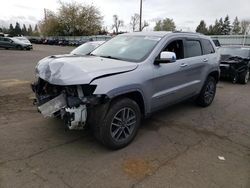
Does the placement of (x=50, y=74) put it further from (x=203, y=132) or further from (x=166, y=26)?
(x=166, y=26)

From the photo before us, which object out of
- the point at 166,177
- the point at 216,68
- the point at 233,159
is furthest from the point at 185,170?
the point at 216,68

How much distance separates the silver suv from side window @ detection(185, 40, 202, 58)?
0.07ft

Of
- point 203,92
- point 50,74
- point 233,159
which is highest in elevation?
point 50,74

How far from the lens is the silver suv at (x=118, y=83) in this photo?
339 centimetres

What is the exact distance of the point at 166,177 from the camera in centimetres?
313

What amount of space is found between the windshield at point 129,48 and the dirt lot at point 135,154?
1.44 m

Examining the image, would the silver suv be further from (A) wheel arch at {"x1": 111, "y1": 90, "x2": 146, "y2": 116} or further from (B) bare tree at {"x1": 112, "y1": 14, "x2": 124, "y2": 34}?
(B) bare tree at {"x1": 112, "y1": 14, "x2": 124, "y2": 34}

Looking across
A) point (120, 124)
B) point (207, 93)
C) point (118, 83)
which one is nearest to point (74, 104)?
point (118, 83)

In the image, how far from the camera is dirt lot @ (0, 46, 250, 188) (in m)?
3.04

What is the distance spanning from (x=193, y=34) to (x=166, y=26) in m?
84.1

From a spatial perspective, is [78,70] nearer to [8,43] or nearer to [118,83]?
[118,83]

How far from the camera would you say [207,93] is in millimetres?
6195

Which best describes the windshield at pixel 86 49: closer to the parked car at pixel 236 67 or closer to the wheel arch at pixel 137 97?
the wheel arch at pixel 137 97

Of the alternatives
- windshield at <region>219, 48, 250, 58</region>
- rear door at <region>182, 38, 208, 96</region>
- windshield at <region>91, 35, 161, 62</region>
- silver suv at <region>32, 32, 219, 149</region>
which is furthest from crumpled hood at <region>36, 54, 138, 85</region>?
windshield at <region>219, 48, 250, 58</region>
